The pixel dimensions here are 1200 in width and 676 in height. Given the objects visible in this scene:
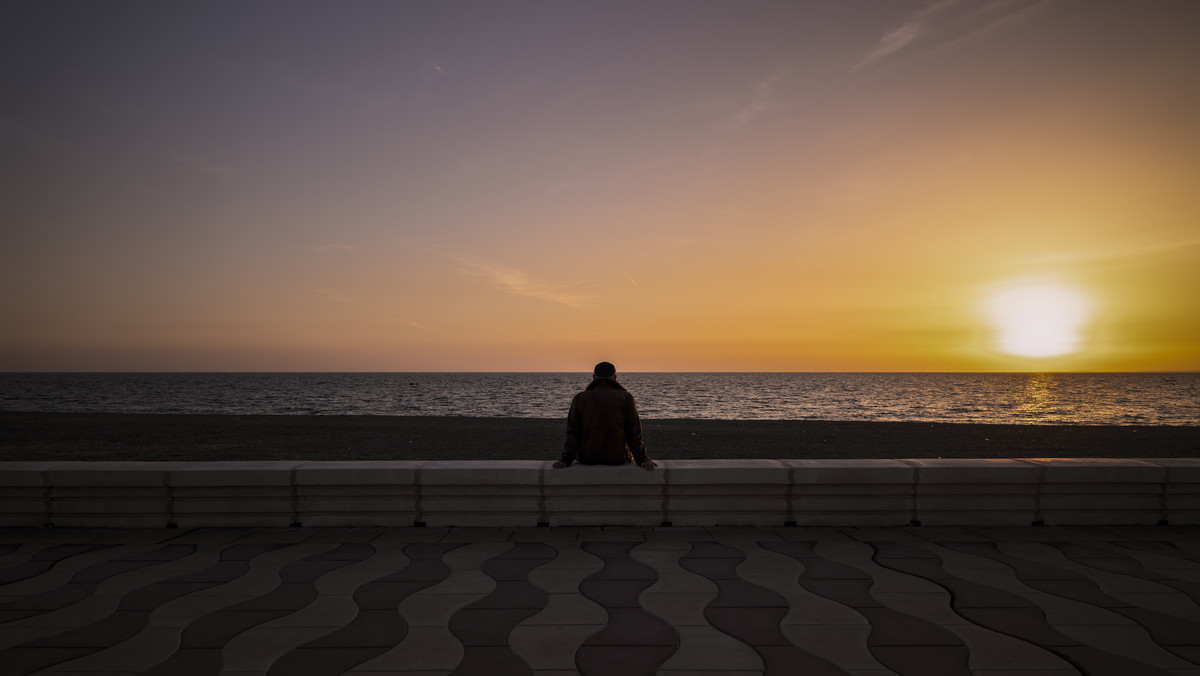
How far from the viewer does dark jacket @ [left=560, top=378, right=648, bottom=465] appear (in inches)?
281

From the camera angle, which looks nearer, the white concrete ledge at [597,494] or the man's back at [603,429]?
the white concrete ledge at [597,494]

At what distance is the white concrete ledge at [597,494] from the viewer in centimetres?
687

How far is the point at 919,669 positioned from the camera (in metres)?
3.64

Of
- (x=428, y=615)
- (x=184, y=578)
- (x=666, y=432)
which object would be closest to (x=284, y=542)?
(x=184, y=578)

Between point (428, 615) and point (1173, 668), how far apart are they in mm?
4524

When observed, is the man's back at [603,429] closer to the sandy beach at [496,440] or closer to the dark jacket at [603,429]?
the dark jacket at [603,429]

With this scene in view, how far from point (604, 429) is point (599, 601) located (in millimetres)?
2548

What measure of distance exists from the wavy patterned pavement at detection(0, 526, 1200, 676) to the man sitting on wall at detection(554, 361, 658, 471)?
82cm

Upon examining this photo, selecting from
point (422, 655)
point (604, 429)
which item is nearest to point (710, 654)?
point (422, 655)

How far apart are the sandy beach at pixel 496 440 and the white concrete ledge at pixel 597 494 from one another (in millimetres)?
10963

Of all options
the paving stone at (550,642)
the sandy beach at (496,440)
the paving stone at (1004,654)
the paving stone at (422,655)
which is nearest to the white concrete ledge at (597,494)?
the paving stone at (550,642)

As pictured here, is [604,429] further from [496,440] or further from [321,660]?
[496,440]

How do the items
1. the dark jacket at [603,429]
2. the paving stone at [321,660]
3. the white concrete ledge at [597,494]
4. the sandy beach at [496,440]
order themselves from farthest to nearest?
the sandy beach at [496,440]
the dark jacket at [603,429]
the white concrete ledge at [597,494]
the paving stone at [321,660]

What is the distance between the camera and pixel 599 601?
15.7ft
